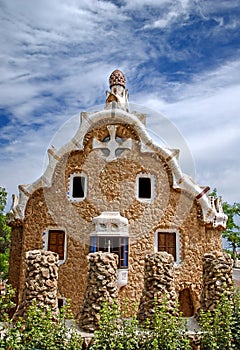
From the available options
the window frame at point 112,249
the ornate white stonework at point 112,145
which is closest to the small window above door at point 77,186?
the ornate white stonework at point 112,145

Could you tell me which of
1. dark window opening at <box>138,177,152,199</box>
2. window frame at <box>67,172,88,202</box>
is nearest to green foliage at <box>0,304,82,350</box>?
window frame at <box>67,172,88,202</box>

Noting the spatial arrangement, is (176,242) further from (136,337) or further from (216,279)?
(136,337)

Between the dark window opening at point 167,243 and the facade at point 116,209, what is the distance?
0.11 feet

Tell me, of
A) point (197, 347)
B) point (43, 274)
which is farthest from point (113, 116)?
point (197, 347)

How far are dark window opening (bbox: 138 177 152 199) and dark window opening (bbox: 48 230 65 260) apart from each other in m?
2.91

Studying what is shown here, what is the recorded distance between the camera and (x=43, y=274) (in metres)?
8.96

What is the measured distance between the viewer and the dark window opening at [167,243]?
13094 millimetres

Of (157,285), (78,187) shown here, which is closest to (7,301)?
(157,285)

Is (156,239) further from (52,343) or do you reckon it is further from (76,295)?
(52,343)

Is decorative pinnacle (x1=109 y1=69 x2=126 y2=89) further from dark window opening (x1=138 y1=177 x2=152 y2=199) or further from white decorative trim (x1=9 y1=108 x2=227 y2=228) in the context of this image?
dark window opening (x1=138 y1=177 x2=152 y2=199)

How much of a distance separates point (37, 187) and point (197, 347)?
7.36m

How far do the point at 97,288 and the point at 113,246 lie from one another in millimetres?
3520

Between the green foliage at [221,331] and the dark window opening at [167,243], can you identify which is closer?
the green foliage at [221,331]

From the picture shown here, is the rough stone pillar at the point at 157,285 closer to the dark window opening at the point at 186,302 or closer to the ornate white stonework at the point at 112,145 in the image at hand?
the dark window opening at the point at 186,302
